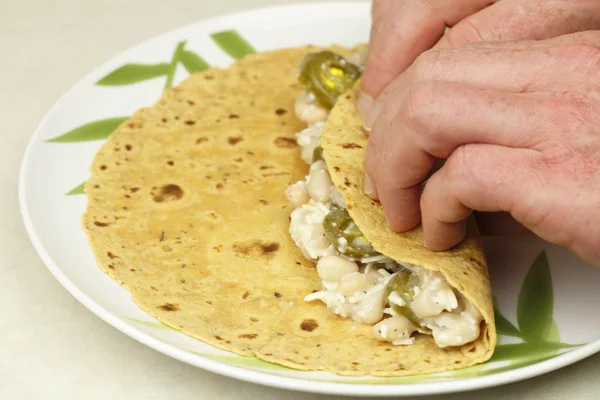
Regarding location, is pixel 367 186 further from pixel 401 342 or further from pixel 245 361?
pixel 245 361

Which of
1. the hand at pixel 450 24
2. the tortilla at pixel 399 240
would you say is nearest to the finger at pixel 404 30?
the hand at pixel 450 24

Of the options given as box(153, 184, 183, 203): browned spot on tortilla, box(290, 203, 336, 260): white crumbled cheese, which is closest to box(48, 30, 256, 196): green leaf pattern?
box(153, 184, 183, 203): browned spot on tortilla

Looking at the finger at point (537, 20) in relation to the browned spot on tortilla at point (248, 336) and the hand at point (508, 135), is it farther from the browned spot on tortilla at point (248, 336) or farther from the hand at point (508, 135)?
the browned spot on tortilla at point (248, 336)

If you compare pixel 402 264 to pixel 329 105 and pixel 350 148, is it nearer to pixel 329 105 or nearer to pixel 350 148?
pixel 350 148

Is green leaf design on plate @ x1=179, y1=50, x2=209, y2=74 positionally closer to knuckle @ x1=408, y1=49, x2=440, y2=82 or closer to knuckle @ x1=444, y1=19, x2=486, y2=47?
knuckle @ x1=444, y1=19, x2=486, y2=47

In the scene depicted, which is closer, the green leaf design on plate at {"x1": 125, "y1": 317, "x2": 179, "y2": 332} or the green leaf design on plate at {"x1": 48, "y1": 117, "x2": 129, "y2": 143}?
the green leaf design on plate at {"x1": 125, "y1": 317, "x2": 179, "y2": 332}

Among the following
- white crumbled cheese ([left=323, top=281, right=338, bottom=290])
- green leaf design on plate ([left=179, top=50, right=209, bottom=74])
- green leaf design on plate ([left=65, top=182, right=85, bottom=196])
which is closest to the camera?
white crumbled cheese ([left=323, top=281, right=338, bottom=290])

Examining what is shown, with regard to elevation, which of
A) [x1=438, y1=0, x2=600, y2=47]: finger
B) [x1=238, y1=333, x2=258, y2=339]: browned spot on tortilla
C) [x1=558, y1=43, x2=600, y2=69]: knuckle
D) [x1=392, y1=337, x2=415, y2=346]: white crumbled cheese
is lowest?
[x1=392, y1=337, x2=415, y2=346]: white crumbled cheese
